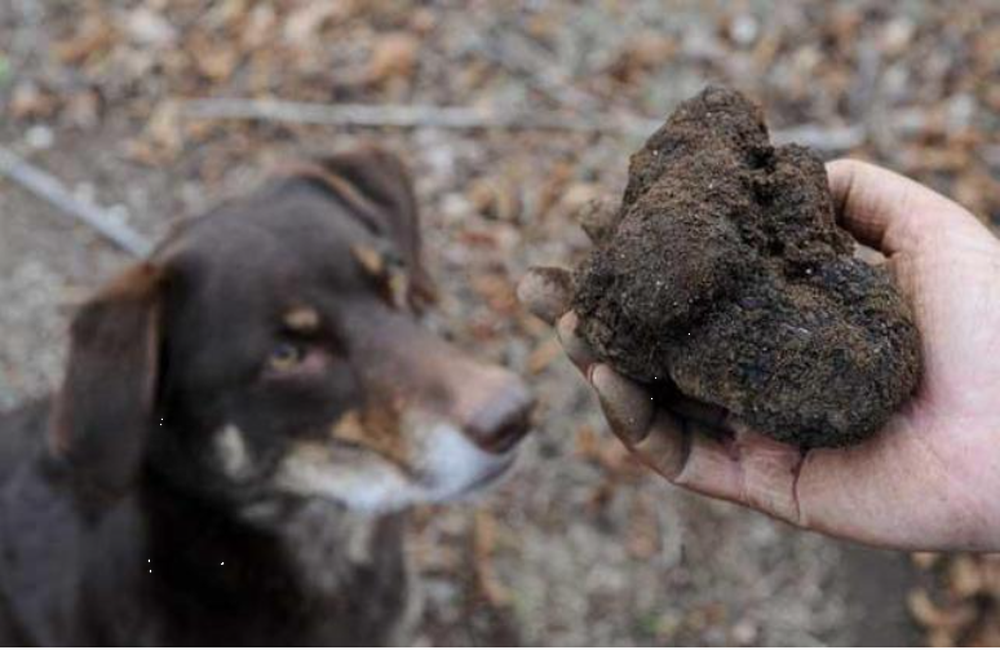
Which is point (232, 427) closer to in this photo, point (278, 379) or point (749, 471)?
point (278, 379)

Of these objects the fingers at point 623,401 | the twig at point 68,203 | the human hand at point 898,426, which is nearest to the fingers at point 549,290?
the human hand at point 898,426

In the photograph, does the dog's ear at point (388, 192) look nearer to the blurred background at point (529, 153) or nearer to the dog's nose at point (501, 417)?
the dog's nose at point (501, 417)

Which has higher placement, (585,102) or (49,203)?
(585,102)

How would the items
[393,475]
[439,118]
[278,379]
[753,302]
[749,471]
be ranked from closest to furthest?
[753,302], [749,471], [278,379], [393,475], [439,118]

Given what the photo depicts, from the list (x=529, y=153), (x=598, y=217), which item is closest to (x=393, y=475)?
(x=598, y=217)

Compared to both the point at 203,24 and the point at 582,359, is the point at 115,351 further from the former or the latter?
the point at 203,24

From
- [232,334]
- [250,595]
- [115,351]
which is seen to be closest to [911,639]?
[250,595]

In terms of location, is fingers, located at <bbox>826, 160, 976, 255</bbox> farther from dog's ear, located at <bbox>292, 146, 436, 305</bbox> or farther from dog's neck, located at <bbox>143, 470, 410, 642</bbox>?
dog's neck, located at <bbox>143, 470, 410, 642</bbox>
